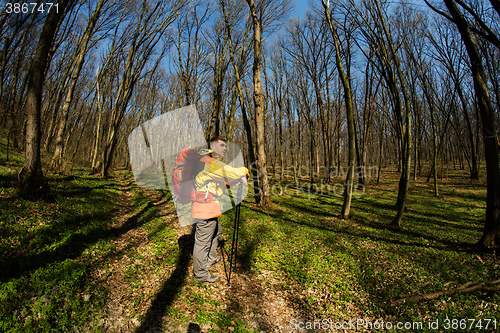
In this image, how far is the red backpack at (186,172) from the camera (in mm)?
3871

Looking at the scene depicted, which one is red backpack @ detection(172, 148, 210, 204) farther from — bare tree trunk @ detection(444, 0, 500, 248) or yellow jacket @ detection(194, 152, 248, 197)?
bare tree trunk @ detection(444, 0, 500, 248)

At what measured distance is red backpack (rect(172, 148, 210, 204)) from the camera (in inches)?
152

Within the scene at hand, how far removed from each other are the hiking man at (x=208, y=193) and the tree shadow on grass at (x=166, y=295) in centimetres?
41

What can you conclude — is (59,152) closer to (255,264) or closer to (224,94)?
(255,264)

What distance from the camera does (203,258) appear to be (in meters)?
4.21

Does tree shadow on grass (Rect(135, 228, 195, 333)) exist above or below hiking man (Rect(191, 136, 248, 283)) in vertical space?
below

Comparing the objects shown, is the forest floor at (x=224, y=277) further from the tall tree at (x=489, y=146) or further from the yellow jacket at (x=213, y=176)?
the yellow jacket at (x=213, y=176)

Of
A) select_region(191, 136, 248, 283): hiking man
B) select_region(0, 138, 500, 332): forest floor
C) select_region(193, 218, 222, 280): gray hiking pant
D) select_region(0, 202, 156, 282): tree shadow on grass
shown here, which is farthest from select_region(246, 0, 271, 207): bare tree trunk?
select_region(193, 218, 222, 280): gray hiking pant

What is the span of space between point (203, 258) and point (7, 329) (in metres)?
2.51

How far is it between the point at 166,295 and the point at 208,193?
1875mm

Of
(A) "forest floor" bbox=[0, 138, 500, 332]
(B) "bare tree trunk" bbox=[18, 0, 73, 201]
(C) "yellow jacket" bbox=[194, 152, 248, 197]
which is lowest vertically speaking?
(A) "forest floor" bbox=[0, 138, 500, 332]

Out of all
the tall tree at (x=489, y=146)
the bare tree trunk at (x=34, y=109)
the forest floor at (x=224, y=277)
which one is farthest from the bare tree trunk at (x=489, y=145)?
the bare tree trunk at (x=34, y=109)

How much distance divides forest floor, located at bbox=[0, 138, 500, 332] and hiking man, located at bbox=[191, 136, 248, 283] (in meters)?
0.50

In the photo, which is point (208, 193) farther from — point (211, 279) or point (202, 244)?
point (211, 279)
